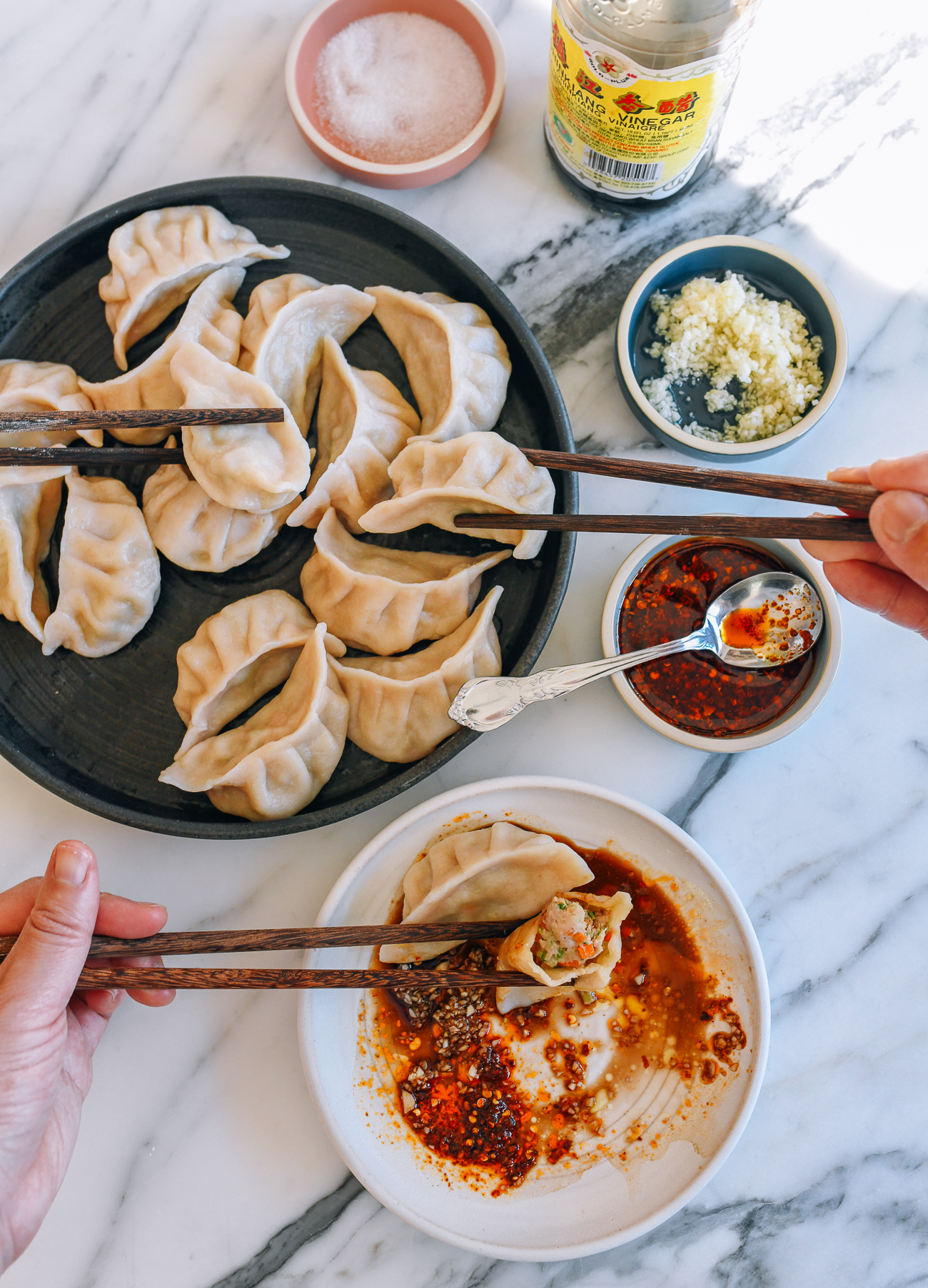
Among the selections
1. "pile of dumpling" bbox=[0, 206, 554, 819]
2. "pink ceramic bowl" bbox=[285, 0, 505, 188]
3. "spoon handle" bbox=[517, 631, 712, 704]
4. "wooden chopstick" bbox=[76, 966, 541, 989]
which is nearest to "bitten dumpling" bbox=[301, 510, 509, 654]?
"pile of dumpling" bbox=[0, 206, 554, 819]

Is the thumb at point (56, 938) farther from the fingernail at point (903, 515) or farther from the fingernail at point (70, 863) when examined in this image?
the fingernail at point (903, 515)

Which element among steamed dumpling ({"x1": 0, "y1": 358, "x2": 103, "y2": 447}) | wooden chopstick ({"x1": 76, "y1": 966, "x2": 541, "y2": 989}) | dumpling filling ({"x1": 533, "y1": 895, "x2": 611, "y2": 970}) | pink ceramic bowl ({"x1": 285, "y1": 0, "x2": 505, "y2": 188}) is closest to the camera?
wooden chopstick ({"x1": 76, "y1": 966, "x2": 541, "y2": 989})

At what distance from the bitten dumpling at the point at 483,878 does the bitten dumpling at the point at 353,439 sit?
84 cm

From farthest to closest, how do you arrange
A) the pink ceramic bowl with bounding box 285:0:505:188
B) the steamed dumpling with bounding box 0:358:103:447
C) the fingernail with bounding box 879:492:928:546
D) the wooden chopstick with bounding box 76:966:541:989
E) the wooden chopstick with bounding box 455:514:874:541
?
1. the pink ceramic bowl with bounding box 285:0:505:188
2. the steamed dumpling with bounding box 0:358:103:447
3. the wooden chopstick with bounding box 76:966:541:989
4. the wooden chopstick with bounding box 455:514:874:541
5. the fingernail with bounding box 879:492:928:546

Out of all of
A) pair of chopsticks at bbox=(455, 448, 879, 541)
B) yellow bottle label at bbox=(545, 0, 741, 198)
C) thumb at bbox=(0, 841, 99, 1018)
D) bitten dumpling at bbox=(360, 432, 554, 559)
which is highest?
yellow bottle label at bbox=(545, 0, 741, 198)

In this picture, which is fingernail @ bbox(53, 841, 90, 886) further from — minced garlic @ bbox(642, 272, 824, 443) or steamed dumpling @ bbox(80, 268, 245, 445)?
minced garlic @ bbox(642, 272, 824, 443)

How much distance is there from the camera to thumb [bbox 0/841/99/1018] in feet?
5.52

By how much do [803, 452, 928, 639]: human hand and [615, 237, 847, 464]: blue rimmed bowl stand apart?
310 millimetres

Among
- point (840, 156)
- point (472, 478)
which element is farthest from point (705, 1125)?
point (840, 156)

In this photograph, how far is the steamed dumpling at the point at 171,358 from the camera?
81.2 inches

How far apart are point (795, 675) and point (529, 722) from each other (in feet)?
2.20

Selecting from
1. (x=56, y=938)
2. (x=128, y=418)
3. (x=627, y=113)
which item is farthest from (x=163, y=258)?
(x=56, y=938)

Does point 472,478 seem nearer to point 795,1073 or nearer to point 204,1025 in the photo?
point 204,1025

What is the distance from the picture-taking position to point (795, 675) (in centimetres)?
209
